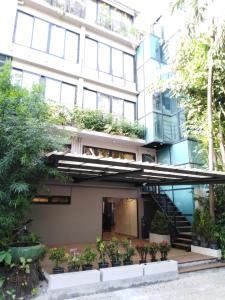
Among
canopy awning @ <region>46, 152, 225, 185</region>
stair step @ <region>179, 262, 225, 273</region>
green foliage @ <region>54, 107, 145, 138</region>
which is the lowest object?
stair step @ <region>179, 262, 225, 273</region>

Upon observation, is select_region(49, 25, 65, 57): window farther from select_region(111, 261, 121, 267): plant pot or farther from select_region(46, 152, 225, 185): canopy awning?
select_region(111, 261, 121, 267): plant pot

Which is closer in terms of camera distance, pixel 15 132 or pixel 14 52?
pixel 15 132

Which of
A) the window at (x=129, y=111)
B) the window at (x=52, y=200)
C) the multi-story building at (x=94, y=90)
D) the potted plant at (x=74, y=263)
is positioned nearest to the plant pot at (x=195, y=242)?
the multi-story building at (x=94, y=90)

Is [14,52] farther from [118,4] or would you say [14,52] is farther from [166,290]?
[166,290]

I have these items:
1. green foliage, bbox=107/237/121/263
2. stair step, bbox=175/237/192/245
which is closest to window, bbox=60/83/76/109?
green foliage, bbox=107/237/121/263

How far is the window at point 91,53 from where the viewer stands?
1218 centimetres

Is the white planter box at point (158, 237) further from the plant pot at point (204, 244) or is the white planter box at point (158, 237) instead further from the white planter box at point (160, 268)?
the white planter box at point (160, 268)

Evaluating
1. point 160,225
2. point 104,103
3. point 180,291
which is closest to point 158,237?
point 160,225

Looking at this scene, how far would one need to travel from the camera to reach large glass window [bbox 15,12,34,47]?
10602 millimetres

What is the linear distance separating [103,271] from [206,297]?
2251 millimetres

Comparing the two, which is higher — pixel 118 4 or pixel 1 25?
pixel 118 4

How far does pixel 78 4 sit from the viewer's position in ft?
41.6

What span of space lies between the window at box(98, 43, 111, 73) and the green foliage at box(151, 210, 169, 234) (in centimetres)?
798

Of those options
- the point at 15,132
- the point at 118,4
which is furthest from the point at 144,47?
the point at 15,132
